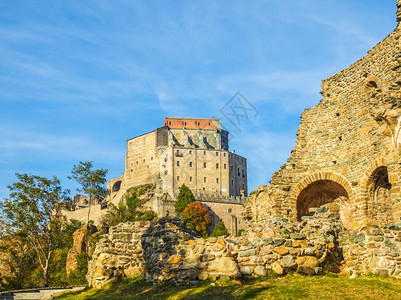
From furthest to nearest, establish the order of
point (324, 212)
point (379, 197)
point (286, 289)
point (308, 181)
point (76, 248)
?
point (76, 248) < point (308, 181) < point (379, 197) < point (324, 212) < point (286, 289)

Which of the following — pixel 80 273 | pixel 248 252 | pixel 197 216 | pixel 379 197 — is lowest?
pixel 80 273

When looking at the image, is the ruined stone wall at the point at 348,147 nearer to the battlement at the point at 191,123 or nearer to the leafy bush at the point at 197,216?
the leafy bush at the point at 197,216

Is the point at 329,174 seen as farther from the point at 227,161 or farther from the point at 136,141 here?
the point at 136,141

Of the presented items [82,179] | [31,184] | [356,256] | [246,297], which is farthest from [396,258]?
[82,179]

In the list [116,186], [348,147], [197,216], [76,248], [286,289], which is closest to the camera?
[286,289]

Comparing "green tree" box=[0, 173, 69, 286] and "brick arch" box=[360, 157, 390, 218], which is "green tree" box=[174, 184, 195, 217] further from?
"brick arch" box=[360, 157, 390, 218]

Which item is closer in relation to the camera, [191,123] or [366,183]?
[366,183]

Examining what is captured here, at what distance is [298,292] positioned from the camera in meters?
9.00

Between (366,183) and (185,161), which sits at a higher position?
(185,161)

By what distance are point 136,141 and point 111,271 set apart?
110 metres

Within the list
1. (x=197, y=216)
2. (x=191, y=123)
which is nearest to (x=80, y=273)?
(x=197, y=216)

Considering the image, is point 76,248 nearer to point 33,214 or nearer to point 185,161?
point 33,214

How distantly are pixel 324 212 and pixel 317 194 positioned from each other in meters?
5.23

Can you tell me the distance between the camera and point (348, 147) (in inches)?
685
